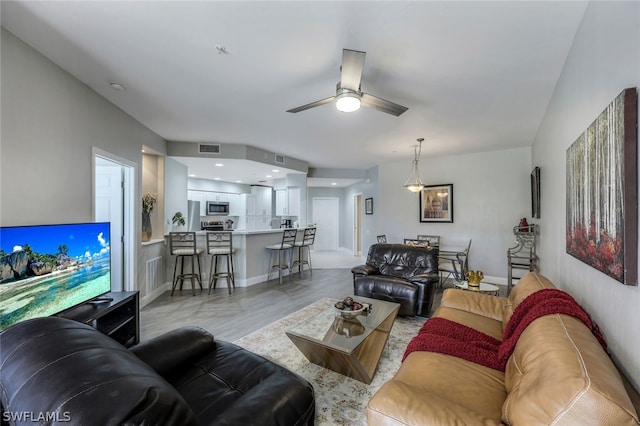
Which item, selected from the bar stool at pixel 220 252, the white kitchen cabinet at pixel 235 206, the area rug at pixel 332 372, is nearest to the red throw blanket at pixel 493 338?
the area rug at pixel 332 372

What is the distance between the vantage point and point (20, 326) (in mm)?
952

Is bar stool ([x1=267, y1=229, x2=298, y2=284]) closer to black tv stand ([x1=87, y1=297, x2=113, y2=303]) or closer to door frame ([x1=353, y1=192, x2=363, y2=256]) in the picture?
black tv stand ([x1=87, y1=297, x2=113, y2=303])

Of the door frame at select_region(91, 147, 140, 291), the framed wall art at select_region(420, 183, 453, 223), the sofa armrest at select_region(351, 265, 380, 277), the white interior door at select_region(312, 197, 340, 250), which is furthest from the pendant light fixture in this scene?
the door frame at select_region(91, 147, 140, 291)

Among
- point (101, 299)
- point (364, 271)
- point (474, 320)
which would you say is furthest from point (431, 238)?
point (101, 299)

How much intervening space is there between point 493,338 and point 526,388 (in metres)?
1.05

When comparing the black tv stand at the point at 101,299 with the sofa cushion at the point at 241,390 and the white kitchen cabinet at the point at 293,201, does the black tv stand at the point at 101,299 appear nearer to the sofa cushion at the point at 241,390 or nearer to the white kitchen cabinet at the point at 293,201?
the sofa cushion at the point at 241,390

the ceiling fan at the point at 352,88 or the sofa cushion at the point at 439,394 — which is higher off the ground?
the ceiling fan at the point at 352,88

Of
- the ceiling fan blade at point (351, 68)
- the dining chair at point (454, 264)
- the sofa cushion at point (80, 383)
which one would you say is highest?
the ceiling fan blade at point (351, 68)

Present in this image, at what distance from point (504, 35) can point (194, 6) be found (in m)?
2.13

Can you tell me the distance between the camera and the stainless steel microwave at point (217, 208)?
328 inches

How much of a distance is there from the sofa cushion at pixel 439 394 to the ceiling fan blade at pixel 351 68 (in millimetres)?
2011

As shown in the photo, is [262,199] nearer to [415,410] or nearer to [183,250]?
[183,250]

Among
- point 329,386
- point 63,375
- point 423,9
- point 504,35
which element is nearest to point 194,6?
point 423,9

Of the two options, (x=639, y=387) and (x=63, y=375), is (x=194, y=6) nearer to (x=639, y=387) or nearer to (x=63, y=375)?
(x=63, y=375)
